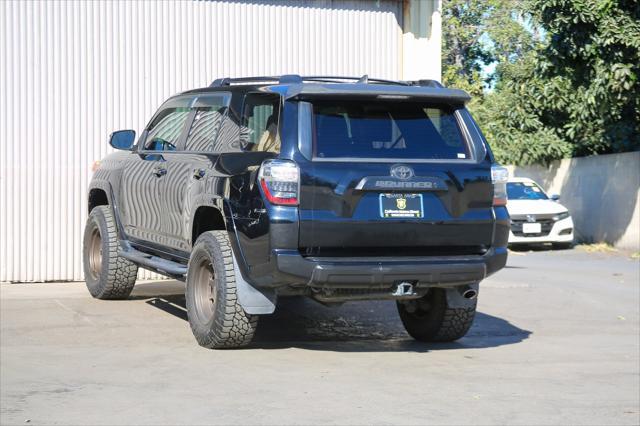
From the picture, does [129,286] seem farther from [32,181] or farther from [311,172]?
[311,172]

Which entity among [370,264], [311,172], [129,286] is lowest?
[129,286]

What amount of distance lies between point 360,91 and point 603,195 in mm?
17787

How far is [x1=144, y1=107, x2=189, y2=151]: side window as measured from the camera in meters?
9.80

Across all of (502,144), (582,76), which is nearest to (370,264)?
(582,76)

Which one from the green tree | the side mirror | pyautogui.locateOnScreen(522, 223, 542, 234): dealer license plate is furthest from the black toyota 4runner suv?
pyautogui.locateOnScreen(522, 223, 542, 234): dealer license plate

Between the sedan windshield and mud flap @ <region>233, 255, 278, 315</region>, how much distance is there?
16.4 meters

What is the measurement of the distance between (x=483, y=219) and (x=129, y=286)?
413cm

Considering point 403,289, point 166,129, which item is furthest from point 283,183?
point 166,129

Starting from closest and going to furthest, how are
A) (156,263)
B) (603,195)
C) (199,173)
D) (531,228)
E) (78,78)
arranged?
1. (199,173)
2. (156,263)
3. (78,78)
4. (531,228)
5. (603,195)

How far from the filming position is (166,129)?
33.3 feet

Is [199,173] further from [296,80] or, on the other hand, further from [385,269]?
[385,269]

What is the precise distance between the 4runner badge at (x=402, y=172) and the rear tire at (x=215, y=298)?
1332 mm

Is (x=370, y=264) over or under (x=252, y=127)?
under

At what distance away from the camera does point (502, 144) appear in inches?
1148
